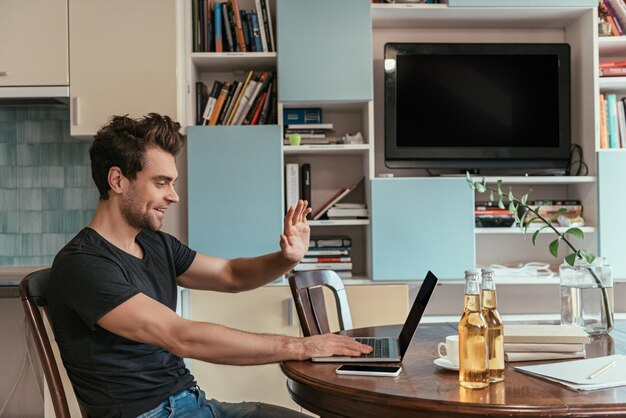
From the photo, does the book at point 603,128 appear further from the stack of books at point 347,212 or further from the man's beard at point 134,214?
the man's beard at point 134,214

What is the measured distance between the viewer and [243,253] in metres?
3.32

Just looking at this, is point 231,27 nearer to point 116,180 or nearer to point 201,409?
point 116,180

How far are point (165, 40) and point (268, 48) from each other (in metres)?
0.47

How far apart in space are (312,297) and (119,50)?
62.4 inches

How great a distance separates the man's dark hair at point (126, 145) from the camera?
1.93 meters

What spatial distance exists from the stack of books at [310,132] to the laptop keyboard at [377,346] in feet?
5.64

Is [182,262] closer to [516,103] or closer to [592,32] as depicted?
[516,103]

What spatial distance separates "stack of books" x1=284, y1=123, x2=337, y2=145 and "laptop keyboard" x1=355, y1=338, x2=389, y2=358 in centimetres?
172

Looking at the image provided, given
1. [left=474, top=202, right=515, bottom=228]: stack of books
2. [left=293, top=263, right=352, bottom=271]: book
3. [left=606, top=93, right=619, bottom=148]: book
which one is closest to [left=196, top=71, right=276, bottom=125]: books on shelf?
[left=293, top=263, right=352, bottom=271]: book

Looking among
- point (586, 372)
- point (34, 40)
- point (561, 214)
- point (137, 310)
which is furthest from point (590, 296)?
point (34, 40)

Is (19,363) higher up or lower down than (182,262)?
lower down

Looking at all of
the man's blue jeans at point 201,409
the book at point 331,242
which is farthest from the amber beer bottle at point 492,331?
the book at point 331,242

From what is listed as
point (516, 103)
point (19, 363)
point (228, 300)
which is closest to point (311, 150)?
point (228, 300)

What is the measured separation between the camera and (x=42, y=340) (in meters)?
1.68
